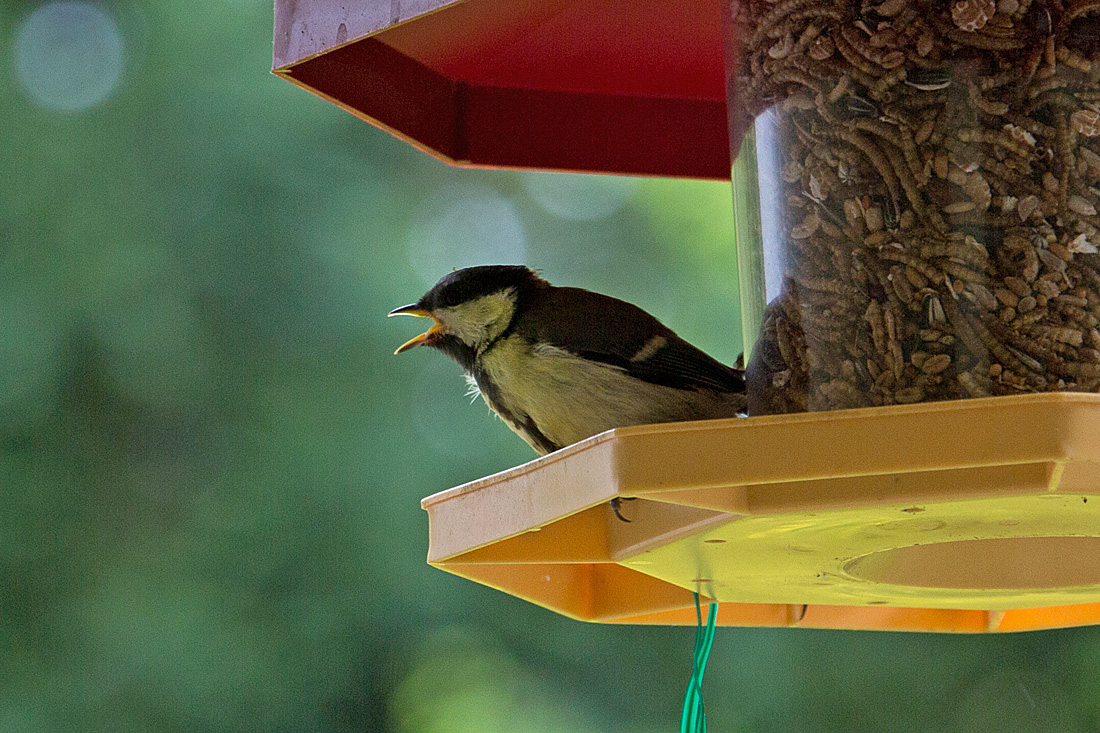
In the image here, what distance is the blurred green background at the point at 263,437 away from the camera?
417cm

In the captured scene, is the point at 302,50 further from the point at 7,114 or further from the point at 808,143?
the point at 7,114

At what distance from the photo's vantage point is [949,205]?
1202 mm

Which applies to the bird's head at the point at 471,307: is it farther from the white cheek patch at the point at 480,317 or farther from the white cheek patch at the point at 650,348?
the white cheek patch at the point at 650,348

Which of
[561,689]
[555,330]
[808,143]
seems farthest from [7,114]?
[808,143]

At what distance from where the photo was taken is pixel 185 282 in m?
4.38

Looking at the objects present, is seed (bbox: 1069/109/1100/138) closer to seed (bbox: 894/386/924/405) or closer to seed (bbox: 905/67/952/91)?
seed (bbox: 905/67/952/91)

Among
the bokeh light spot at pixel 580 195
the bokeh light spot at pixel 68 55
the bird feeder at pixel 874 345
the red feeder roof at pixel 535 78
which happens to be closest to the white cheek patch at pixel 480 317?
the red feeder roof at pixel 535 78

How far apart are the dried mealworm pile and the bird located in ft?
1.00

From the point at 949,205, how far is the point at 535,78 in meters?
0.79

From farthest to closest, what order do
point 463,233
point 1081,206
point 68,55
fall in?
point 68,55, point 463,233, point 1081,206

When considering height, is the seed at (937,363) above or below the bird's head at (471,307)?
below

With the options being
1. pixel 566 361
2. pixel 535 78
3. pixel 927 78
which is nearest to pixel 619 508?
pixel 566 361

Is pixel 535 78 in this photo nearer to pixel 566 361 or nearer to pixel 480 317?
pixel 480 317

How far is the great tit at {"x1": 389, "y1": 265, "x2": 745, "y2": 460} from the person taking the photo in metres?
1.59
